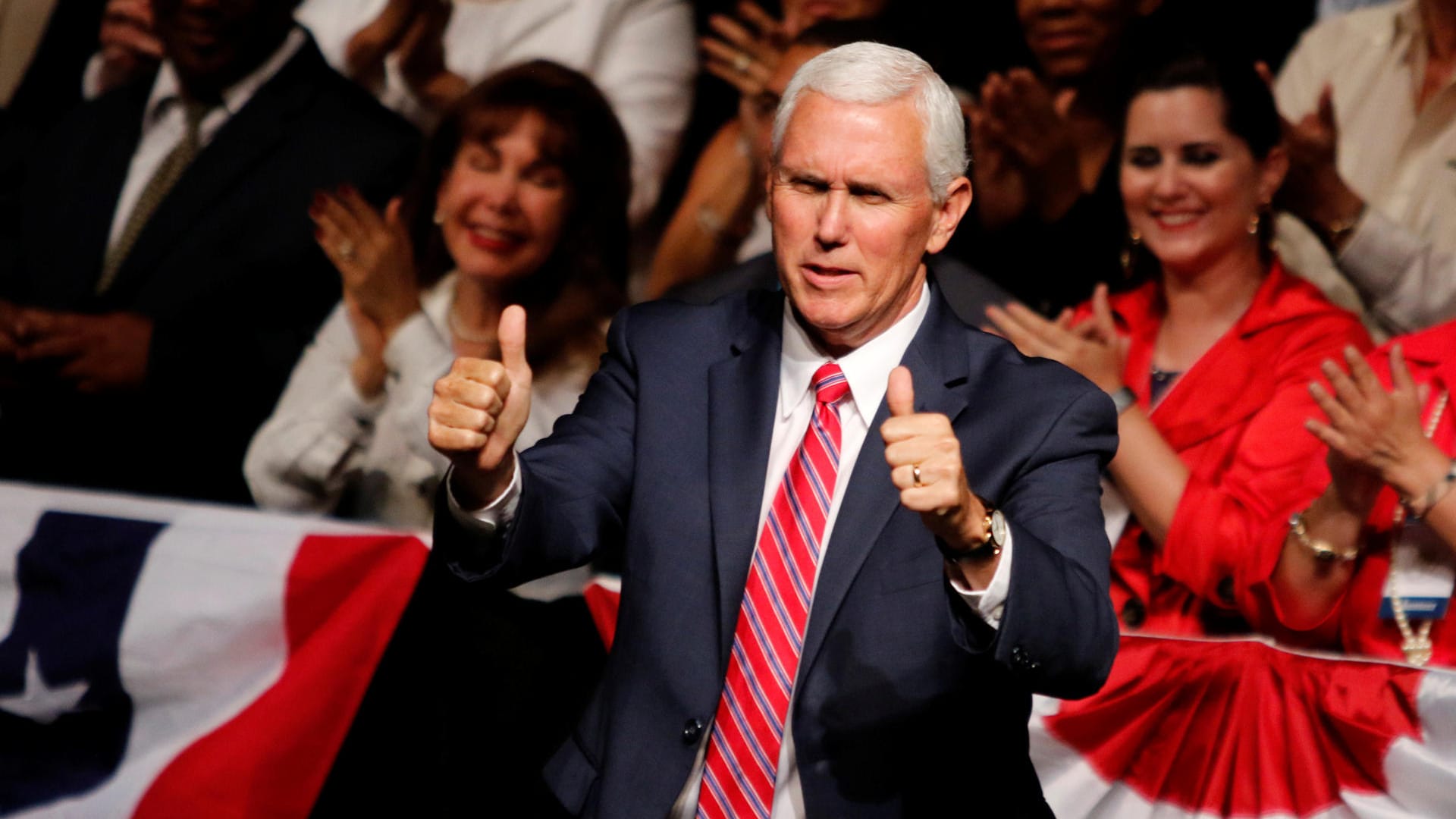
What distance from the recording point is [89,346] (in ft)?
13.2

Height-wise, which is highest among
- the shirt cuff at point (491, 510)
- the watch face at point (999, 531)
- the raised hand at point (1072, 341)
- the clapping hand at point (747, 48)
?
the watch face at point (999, 531)

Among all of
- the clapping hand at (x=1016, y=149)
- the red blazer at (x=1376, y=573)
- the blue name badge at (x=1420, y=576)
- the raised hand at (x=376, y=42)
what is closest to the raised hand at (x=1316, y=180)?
the clapping hand at (x=1016, y=149)

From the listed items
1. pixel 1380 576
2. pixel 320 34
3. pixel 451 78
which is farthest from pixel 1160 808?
pixel 320 34

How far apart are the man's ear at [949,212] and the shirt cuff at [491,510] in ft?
1.94

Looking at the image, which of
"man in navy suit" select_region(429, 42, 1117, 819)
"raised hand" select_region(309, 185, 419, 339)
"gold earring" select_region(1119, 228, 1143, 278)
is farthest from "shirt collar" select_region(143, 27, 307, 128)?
"man in navy suit" select_region(429, 42, 1117, 819)

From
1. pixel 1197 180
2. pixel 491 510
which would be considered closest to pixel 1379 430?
pixel 1197 180

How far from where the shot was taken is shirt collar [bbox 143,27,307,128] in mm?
4234

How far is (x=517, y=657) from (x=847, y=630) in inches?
51.7

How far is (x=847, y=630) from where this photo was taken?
5.60ft

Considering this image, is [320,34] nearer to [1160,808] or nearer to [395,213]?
[395,213]

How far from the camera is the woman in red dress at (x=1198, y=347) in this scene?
289 centimetres

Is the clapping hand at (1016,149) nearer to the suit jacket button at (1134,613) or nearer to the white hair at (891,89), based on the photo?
the suit jacket button at (1134,613)

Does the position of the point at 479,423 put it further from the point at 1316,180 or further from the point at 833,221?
the point at 1316,180

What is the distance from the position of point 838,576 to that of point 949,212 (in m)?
0.49
